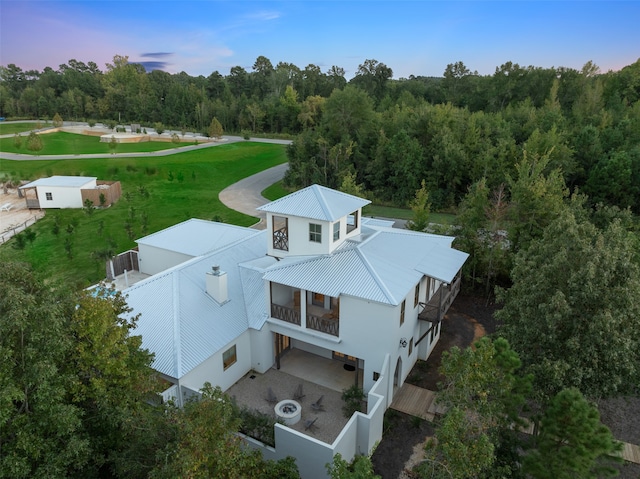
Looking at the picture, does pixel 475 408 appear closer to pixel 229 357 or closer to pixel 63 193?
pixel 229 357

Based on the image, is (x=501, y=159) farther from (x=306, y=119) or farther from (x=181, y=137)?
(x=181, y=137)

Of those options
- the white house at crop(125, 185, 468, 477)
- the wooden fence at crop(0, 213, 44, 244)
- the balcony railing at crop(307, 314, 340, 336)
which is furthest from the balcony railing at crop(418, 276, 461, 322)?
the wooden fence at crop(0, 213, 44, 244)

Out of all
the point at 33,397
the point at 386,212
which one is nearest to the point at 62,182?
the point at 386,212

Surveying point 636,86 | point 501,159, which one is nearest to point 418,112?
point 501,159

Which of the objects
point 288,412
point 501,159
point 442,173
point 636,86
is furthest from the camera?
point 636,86

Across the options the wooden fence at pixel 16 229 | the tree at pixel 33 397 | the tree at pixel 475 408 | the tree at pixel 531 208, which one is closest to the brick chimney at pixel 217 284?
the tree at pixel 33 397

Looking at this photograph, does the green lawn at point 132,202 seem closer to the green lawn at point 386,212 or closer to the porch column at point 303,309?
the green lawn at point 386,212
